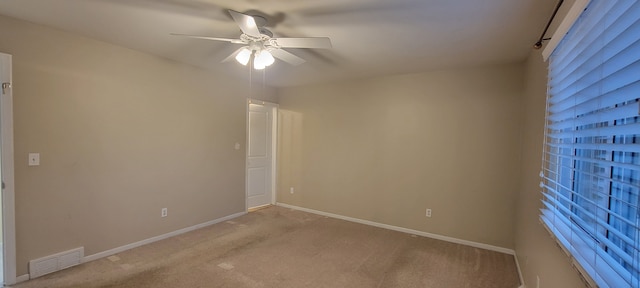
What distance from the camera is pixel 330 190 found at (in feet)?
15.3

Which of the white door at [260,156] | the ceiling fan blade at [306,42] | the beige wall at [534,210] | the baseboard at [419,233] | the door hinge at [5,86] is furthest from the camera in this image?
the white door at [260,156]

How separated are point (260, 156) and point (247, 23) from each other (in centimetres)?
350

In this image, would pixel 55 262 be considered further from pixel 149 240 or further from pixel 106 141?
pixel 106 141

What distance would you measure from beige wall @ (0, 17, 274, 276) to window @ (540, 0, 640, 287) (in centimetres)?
391

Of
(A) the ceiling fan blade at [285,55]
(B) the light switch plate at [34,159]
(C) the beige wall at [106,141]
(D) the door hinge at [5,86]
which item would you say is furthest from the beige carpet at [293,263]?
(A) the ceiling fan blade at [285,55]

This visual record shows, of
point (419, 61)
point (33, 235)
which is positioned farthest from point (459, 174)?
point (33, 235)

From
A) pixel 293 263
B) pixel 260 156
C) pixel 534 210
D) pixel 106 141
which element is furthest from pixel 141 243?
pixel 534 210

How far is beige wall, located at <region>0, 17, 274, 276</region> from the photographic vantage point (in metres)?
2.43

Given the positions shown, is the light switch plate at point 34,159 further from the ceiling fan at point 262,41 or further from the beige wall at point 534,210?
the beige wall at point 534,210

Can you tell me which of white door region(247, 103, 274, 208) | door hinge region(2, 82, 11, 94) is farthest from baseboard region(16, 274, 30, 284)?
white door region(247, 103, 274, 208)

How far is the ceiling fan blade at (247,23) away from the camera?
179 cm

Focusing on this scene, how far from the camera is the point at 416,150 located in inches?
151

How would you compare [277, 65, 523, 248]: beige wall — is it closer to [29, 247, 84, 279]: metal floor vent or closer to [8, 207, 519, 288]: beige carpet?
[8, 207, 519, 288]: beige carpet

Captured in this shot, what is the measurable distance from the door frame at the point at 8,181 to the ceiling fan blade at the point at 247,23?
2135 mm
